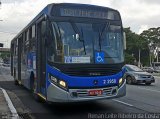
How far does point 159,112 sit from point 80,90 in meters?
2.72

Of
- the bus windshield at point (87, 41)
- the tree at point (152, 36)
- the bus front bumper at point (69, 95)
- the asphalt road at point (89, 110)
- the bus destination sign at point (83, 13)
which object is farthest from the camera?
the tree at point (152, 36)

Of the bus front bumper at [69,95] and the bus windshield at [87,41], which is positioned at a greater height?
the bus windshield at [87,41]

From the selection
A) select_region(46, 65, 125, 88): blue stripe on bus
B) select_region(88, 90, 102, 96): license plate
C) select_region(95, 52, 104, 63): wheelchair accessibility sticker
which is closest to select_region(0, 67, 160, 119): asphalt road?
select_region(88, 90, 102, 96): license plate

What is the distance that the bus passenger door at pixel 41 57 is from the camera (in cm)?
1180

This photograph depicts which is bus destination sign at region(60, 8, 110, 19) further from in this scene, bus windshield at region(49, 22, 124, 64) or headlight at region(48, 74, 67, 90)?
headlight at region(48, 74, 67, 90)

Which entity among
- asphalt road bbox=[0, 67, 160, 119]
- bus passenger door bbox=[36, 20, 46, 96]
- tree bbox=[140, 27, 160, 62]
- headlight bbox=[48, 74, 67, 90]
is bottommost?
asphalt road bbox=[0, 67, 160, 119]

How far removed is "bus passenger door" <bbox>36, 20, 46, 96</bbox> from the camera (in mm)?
11805

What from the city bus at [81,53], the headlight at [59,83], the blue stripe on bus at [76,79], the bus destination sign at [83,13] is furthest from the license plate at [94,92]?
the bus destination sign at [83,13]

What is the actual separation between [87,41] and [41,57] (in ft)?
6.80

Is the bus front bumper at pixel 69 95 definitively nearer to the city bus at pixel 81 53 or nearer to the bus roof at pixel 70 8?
the city bus at pixel 81 53

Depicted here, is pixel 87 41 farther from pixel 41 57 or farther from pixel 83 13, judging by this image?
pixel 41 57

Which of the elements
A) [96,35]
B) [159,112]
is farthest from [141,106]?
[96,35]

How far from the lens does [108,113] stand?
37.3ft

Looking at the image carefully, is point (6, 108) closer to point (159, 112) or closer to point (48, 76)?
point (48, 76)
